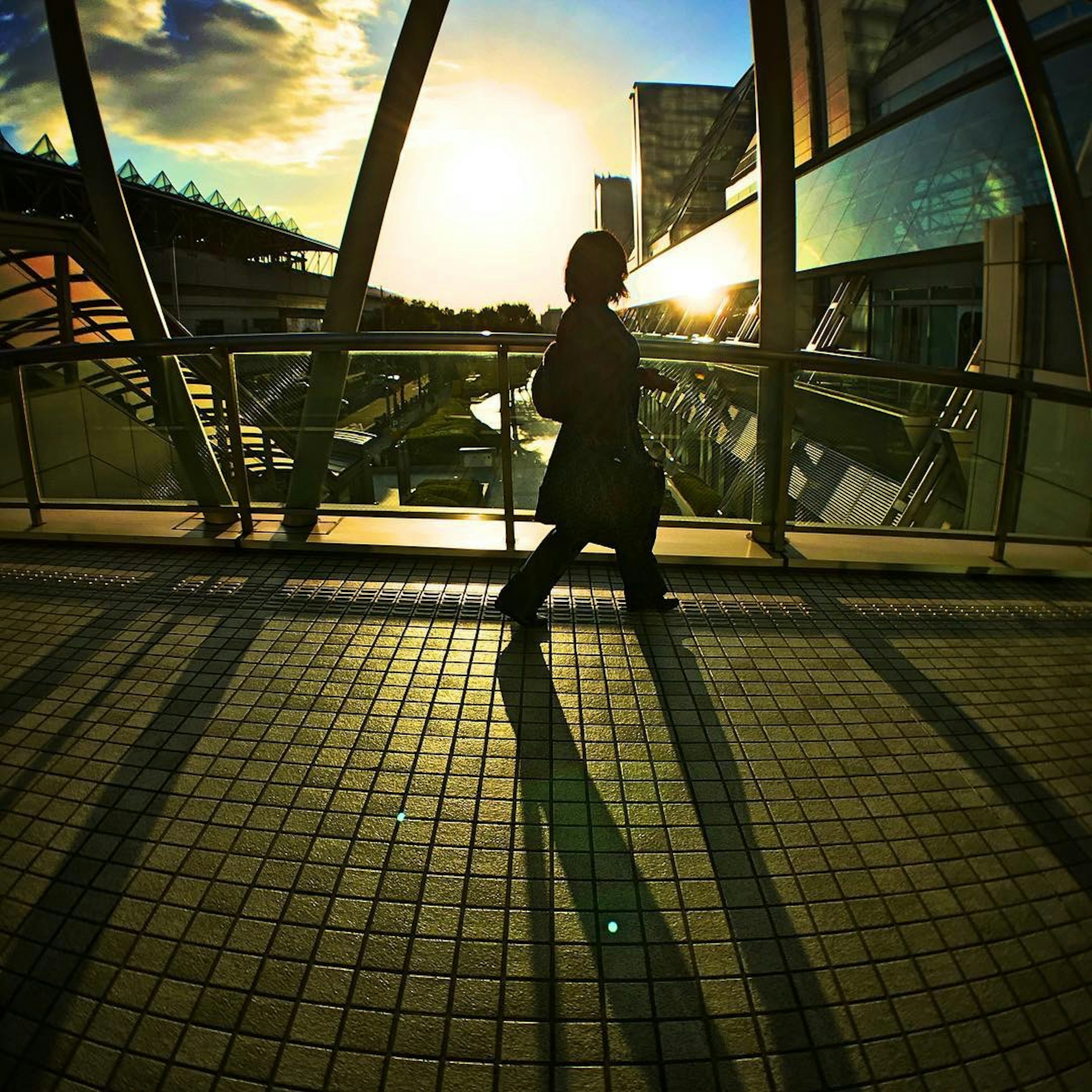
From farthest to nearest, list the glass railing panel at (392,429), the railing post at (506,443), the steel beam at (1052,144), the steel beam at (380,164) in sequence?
1. the steel beam at (1052,144)
2. the steel beam at (380,164)
3. the glass railing panel at (392,429)
4. the railing post at (506,443)

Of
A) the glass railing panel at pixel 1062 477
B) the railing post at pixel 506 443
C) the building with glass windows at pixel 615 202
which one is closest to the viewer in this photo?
the railing post at pixel 506 443

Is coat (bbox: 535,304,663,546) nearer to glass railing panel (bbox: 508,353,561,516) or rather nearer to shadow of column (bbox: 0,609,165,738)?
glass railing panel (bbox: 508,353,561,516)

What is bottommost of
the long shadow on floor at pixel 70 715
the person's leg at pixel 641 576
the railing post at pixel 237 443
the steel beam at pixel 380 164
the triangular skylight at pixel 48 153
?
the long shadow on floor at pixel 70 715

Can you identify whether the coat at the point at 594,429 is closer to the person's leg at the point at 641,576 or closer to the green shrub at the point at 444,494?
the person's leg at the point at 641,576

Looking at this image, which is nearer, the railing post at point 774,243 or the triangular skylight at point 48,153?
the railing post at point 774,243

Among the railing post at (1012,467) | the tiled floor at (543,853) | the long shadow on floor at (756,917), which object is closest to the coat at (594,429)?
the tiled floor at (543,853)

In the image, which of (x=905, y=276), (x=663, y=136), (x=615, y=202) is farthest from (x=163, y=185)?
(x=615, y=202)

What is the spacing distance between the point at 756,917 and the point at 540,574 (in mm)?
1954

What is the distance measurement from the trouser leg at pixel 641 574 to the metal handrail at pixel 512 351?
3.99 ft

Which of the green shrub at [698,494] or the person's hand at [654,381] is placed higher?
the person's hand at [654,381]

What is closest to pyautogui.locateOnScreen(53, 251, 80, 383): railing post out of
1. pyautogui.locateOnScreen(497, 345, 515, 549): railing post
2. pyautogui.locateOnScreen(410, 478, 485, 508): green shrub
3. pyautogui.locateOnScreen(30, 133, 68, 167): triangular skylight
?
pyautogui.locateOnScreen(30, 133, 68, 167): triangular skylight

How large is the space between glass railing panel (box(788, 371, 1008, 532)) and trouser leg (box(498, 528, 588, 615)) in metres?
1.84

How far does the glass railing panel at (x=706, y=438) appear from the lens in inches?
190

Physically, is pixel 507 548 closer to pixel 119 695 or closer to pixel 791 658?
pixel 791 658
